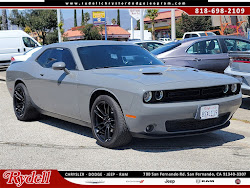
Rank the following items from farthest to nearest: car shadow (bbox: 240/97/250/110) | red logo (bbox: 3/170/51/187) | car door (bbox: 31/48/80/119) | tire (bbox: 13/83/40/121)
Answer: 1. car shadow (bbox: 240/97/250/110)
2. tire (bbox: 13/83/40/121)
3. car door (bbox: 31/48/80/119)
4. red logo (bbox: 3/170/51/187)

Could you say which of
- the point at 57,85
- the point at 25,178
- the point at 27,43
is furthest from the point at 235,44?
the point at 27,43

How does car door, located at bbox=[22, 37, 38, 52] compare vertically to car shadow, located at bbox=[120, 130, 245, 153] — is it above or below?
above

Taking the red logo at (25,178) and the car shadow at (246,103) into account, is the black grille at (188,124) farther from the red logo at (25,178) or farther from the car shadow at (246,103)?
the car shadow at (246,103)

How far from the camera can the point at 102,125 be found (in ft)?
17.8

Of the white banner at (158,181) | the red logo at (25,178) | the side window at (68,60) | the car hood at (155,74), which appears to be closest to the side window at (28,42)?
the side window at (68,60)

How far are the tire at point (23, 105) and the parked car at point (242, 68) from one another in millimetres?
3898

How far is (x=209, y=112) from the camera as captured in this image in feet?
16.8

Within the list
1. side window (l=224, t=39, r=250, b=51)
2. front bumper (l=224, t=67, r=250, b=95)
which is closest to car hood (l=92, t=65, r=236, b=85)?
front bumper (l=224, t=67, r=250, b=95)

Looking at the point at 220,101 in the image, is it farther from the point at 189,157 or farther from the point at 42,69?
the point at 42,69

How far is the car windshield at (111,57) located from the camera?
237 inches

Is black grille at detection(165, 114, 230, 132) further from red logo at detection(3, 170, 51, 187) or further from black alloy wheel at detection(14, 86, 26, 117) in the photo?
black alloy wheel at detection(14, 86, 26, 117)

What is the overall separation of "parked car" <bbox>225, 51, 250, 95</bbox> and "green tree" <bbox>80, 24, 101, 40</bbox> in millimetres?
70223

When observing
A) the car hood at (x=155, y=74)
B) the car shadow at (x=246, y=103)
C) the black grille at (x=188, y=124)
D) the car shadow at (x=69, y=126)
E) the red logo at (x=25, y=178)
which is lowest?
the car shadow at (x=246, y=103)

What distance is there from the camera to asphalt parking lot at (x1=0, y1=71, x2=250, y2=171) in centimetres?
462
